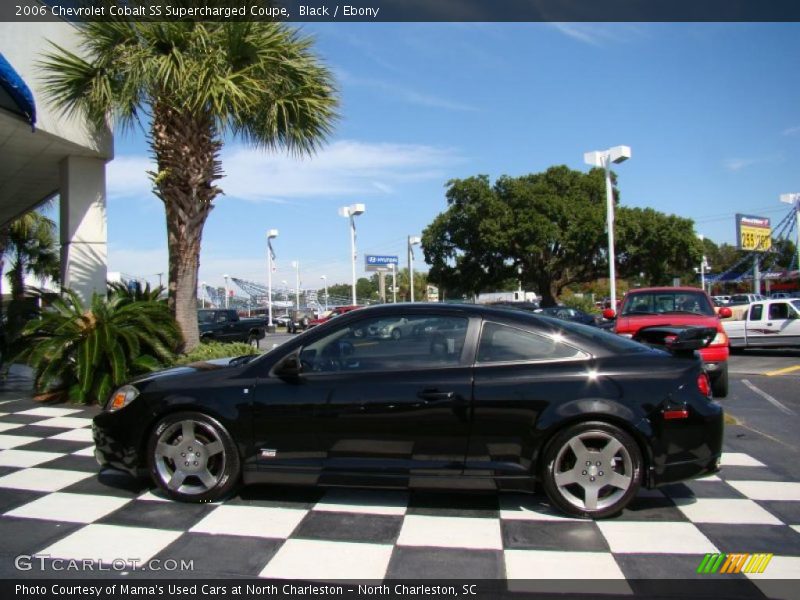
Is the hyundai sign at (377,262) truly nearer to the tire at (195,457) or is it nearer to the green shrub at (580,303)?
the green shrub at (580,303)

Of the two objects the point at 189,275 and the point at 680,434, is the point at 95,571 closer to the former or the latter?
the point at 680,434

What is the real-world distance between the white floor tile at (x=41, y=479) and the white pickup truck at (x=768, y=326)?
1475 centimetres

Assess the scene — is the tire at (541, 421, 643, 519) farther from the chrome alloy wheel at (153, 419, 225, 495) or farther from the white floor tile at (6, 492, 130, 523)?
the white floor tile at (6, 492, 130, 523)

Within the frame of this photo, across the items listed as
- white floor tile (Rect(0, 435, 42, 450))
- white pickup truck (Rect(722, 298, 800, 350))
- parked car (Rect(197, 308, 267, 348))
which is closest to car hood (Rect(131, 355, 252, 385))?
white floor tile (Rect(0, 435, 42, 450))

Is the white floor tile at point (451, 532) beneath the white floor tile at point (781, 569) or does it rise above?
above

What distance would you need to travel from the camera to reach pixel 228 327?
1791 cm

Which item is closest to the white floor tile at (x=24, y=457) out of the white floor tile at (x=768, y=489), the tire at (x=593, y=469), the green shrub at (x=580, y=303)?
the tire at (x=593, y=469)

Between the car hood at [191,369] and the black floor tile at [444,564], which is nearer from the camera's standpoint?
the black floor tile at [444,564]

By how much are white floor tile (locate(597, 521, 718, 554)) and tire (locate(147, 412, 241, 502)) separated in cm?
240

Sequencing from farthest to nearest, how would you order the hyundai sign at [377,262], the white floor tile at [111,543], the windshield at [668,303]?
the hyundai sign at [377,262]
the windshield at [668,303]
the white floor tile at [111,543]

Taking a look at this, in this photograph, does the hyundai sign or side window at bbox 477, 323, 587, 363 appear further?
the hyundai sign

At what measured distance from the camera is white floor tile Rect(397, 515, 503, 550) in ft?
11.6

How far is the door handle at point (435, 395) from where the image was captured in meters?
3.87

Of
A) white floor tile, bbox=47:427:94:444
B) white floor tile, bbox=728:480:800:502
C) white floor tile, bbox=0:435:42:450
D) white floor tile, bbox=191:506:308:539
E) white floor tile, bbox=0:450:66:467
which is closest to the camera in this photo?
white floor tile, bbox=191:506:308:539
